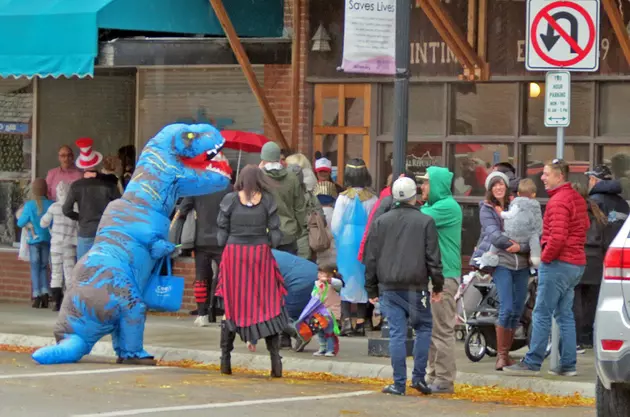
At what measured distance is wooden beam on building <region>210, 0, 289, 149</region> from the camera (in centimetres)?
1705

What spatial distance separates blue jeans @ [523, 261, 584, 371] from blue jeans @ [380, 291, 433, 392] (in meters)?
1.32

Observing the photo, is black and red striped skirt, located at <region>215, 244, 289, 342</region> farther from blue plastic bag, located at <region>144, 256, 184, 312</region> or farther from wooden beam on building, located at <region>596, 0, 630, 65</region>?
wooden beam on building, located at <region>596, 0, 630, 65</region>

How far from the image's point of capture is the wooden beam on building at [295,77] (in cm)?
1777

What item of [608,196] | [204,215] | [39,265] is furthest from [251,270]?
[39,265]

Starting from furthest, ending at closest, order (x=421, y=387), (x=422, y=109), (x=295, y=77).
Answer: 1. (x=295, y=77)
2. (x=422, y=109)
3. (x=421, y=387)

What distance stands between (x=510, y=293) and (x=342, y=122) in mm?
5451

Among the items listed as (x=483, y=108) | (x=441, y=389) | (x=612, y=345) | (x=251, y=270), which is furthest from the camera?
(x=483, y=108)

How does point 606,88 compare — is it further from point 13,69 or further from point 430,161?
point 13,69

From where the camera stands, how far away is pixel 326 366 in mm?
13172

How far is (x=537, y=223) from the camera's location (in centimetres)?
1312

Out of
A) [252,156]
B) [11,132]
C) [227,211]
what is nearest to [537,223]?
[227,211]

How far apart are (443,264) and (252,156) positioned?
6765mm

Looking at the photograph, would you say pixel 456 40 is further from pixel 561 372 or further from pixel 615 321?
pixel 615 321

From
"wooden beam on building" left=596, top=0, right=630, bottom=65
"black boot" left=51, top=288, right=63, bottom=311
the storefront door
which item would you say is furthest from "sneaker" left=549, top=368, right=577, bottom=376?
"black boot" left=51, top=288, right=63, bottom=311
